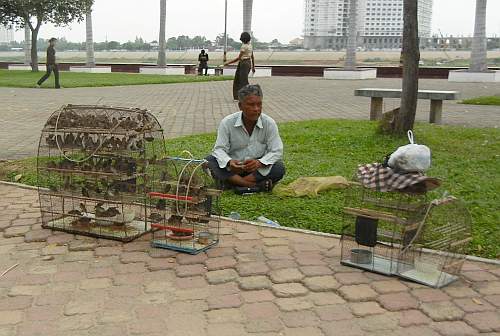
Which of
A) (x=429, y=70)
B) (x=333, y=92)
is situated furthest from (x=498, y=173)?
(x=429, y=70)

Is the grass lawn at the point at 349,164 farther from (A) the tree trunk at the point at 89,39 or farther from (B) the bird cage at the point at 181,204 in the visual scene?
(A) the tree trunk at the point at 89,39

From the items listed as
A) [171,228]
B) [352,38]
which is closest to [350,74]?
[352,38]

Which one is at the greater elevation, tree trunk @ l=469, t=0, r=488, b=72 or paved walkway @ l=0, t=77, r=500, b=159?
tree trunk @ l=469, t=0, r=488, b=72

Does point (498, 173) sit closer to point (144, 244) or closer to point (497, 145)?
point (497, 145)

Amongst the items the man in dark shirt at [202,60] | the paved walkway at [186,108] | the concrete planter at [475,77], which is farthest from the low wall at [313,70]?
the paved walkway at [186,108]

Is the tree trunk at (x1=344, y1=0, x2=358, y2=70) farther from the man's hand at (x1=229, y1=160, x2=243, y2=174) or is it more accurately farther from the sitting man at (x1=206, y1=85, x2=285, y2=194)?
the man's hand at (x1=229, y1=160, x2=243, y2=174)

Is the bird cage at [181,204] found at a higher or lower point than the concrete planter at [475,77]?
lower

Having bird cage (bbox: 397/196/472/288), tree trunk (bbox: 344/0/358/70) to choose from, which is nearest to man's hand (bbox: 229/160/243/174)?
bird cage (bbox: 397/196/472/288)

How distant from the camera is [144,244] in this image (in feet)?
15.1

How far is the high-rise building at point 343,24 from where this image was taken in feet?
258

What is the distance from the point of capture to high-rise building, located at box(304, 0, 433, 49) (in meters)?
78.5

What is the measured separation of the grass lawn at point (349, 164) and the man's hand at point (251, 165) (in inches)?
11.7

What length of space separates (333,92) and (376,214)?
53.2 feet

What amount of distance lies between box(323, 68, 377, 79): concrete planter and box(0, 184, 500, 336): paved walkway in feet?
82.1
